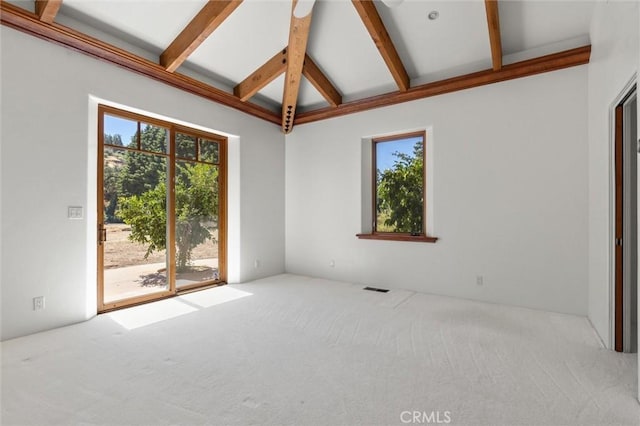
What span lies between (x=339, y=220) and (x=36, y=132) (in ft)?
12.5

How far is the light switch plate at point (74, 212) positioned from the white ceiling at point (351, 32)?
1.81 meters

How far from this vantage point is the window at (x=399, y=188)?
445 cm

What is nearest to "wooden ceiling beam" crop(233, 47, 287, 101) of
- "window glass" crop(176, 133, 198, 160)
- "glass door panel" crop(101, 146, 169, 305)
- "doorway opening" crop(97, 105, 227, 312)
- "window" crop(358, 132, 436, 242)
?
"doorway opening" crop(97, 105, 227, 312)

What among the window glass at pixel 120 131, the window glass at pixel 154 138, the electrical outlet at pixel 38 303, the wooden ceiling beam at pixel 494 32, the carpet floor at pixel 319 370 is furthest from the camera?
the window glass at pixel 154 138

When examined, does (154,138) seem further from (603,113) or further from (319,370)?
Result: (603,113)

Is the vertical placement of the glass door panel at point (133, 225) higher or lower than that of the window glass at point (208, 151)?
lower

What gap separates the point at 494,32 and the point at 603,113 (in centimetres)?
131

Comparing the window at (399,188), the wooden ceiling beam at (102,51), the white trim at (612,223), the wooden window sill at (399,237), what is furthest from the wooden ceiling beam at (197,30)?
the white trim at (612,223)

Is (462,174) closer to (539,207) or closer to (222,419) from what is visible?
(539,207)

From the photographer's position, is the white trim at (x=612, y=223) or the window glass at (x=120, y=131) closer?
the white trim at (x=612, y=223)

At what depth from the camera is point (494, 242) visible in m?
3.75

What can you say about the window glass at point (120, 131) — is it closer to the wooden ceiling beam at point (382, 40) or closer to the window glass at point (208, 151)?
the window glass at point (208, 151)

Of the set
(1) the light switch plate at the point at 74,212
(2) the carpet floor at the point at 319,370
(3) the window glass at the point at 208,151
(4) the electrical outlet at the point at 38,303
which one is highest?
(3) the window glass at the point at 208,151

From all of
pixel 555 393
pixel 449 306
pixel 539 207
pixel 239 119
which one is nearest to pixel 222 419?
pixel 555 393
